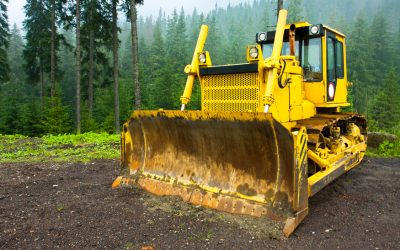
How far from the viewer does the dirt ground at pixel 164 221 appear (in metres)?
4.36

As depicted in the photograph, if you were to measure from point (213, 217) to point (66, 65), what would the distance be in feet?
208

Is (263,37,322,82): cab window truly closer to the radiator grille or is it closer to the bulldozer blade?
the radiator grille

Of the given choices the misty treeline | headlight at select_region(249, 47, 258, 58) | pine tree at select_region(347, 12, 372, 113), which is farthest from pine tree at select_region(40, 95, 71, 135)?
pine tree at select_region(347, 12, 372, 113)

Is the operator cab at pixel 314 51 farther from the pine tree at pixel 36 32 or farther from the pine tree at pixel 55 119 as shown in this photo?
the pine tree at pixel 36 32

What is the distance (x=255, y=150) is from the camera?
17.3 ft

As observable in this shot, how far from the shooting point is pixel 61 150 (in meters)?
11.8

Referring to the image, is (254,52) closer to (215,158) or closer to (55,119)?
(215,158)

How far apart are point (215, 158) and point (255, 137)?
0.85 meters

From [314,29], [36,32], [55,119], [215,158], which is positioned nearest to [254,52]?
[215,158]

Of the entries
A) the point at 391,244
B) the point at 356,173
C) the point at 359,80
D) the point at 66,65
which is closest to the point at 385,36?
the point at 359,80

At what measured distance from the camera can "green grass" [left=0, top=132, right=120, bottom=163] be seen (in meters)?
10.4

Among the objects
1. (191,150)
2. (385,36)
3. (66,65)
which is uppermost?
(385,36)

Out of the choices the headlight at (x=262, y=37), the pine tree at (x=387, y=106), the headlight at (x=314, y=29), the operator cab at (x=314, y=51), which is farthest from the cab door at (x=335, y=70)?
the pine tree at (x=387, y=106)

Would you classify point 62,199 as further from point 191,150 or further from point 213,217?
point 213,217
